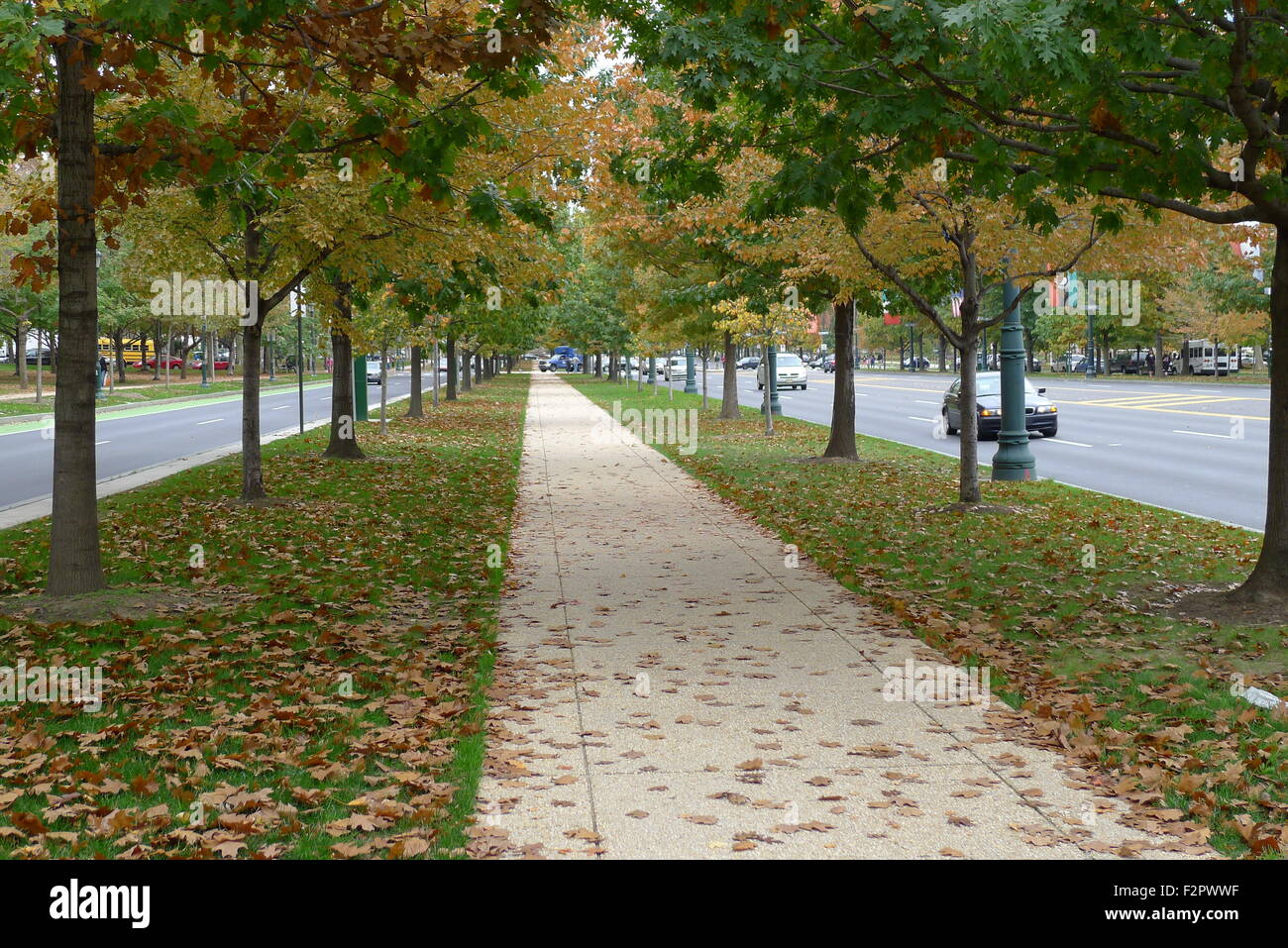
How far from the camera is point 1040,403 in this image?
2808cm

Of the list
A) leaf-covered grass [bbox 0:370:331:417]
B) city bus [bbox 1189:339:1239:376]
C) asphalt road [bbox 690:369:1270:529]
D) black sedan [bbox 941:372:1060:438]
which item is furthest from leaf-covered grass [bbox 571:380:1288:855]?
city bus [bbox 1189:339:1239:376]

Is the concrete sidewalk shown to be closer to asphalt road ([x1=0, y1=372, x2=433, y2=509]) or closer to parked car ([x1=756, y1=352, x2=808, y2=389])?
asphalt road ([x1=0, y1=372, x2=433, y2=509])

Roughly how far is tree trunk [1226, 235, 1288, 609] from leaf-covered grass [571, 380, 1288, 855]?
590 mm

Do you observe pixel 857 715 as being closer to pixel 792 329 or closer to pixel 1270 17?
pixel 1270 17

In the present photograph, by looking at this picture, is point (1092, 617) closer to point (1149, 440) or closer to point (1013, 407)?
point (1013, 407)

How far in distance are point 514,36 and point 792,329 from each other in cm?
2198

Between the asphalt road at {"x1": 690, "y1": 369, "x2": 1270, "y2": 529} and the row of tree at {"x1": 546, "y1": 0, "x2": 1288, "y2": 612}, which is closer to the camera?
the row of tree at {"x1": 546, "y1": 0, "x2": 1288, "y2": 612}

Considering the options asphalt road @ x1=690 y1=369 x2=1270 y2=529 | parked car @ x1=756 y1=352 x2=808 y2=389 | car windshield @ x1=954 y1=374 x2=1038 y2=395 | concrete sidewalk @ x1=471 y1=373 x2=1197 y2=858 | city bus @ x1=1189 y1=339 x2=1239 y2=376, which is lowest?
concrete sidewalk @ x1=471 y1=373 x2=1197 y2=858

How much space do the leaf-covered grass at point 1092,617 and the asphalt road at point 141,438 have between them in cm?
1074

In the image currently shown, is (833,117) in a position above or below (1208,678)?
above

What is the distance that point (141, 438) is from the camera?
96.0 feet

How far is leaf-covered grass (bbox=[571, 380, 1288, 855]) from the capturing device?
18.7ft

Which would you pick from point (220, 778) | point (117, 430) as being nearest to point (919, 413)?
point (117, 430)

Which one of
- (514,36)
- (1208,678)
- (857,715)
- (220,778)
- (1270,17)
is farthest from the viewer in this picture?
(514,36)
